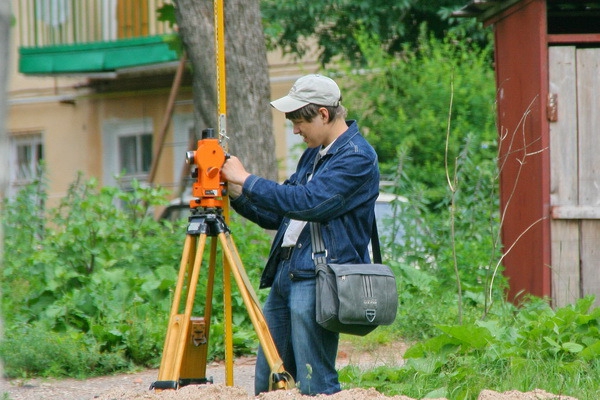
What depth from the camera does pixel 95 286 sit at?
7145 millimetres

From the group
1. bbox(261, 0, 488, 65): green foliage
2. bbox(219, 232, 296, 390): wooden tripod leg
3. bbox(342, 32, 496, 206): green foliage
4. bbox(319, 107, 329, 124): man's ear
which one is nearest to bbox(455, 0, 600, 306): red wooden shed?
bbox(319, 107, 329, 124): man's ear

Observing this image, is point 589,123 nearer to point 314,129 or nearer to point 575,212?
point 575,212

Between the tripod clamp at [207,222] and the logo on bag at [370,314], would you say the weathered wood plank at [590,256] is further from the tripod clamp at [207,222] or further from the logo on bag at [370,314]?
the tripod clamp at [207,222]

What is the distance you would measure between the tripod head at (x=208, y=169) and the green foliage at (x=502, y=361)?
1.51 m

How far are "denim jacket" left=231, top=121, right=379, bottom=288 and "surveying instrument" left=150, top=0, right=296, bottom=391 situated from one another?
134 mm

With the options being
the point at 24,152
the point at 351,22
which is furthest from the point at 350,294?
the point at 24,152

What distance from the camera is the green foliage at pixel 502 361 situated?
16.0ft

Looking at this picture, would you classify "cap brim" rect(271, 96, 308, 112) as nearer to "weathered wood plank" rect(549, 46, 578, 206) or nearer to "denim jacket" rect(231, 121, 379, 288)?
"denim jacket" rect(231, 121, 379, 288)

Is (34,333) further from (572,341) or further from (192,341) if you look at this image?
(572,341)

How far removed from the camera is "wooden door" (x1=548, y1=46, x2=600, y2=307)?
268 inches

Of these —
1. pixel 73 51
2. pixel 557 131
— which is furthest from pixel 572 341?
pixel 73 51

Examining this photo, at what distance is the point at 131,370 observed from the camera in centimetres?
645

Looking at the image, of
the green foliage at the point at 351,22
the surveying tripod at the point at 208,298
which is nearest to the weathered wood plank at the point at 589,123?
the surveying tripod at the point at 208,298

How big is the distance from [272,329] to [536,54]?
3.54 meters
